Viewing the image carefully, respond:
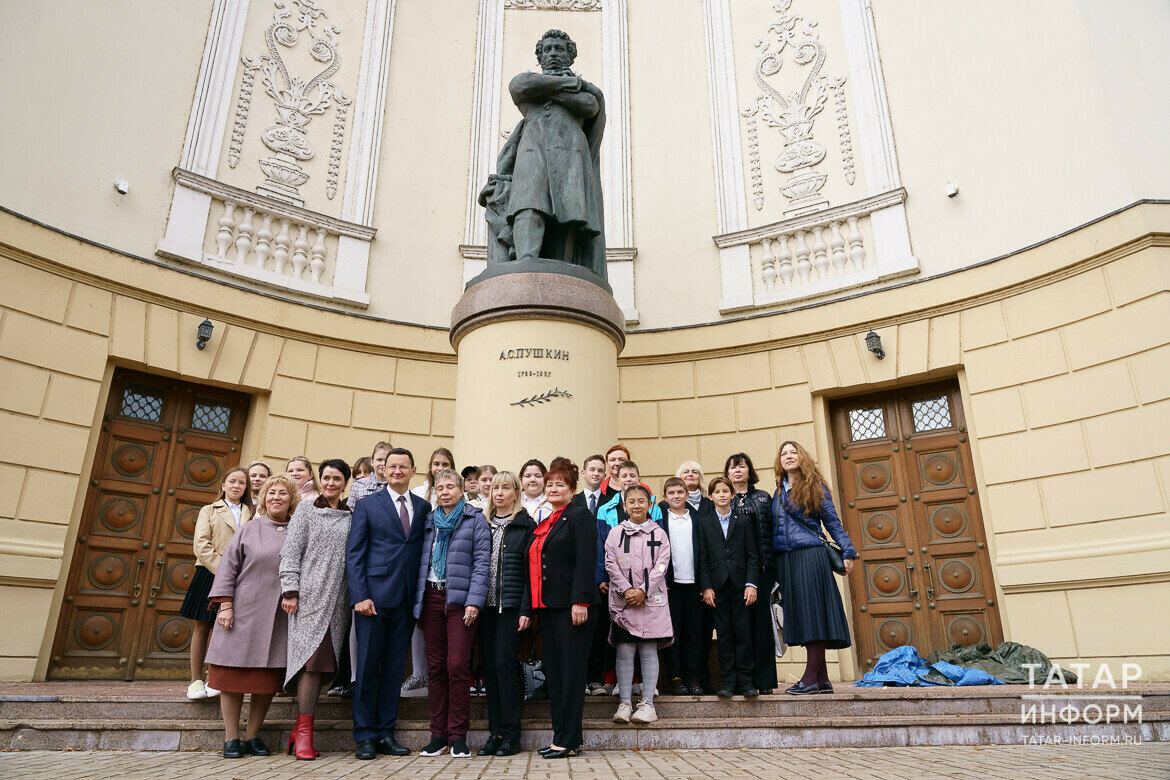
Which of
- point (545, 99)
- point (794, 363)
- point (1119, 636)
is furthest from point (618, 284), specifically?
point (1119, 636)

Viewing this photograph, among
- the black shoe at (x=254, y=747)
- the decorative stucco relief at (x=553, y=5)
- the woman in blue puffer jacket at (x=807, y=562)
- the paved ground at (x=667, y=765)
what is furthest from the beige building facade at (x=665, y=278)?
the black shoe at (x=254, y=747)

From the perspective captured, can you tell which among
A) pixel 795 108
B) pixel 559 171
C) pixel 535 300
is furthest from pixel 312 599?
pixel 795 108

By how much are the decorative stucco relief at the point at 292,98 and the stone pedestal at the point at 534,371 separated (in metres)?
4.41

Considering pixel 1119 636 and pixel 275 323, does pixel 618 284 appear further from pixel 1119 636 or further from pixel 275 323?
pixel 1119 636

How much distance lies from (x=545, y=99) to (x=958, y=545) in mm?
5900

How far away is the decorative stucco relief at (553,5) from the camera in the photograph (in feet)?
35.5

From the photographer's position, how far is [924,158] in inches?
328

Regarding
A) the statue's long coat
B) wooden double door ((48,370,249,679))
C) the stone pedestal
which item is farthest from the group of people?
wooden double door ((48,370,249,679))

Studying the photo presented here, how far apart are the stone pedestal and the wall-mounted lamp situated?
11.1 feet

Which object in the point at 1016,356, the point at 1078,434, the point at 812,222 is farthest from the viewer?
the point at 812,222

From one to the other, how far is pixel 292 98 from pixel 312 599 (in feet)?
25.1

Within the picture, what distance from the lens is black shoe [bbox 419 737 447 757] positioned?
140 inches

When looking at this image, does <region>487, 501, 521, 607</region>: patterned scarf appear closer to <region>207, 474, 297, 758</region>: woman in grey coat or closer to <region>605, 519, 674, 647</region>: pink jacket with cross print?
<region>605, 519, 674, 647</region>: pink jacket with cross print

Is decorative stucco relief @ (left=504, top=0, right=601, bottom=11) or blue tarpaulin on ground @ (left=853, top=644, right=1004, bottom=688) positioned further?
decorative stucco relief @ (left=504, top=0, right=601, bottom=11)
